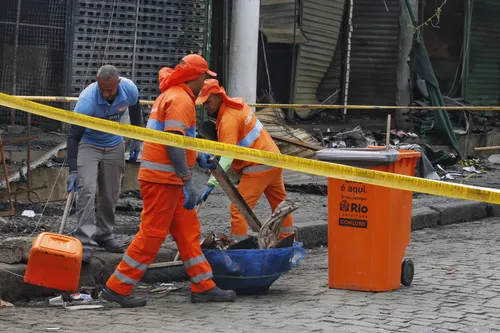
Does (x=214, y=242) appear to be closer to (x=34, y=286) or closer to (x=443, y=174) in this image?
(x=34, y=286)

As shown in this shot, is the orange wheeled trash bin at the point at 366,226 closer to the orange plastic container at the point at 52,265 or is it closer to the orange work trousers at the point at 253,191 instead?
the orange work trousers at the point at 253,191

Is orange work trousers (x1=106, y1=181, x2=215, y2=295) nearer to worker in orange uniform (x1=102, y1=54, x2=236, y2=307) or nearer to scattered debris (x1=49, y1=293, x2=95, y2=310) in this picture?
worker in orange uniform (x1=102, y1=54, x2=236, y2=307)

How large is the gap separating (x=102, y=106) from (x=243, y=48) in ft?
22.0

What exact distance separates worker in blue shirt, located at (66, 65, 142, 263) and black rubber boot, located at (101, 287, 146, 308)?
77 cm

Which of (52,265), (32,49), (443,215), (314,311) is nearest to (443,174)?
Result: (443,215)

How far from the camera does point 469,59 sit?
19.4 m

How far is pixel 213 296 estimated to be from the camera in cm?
683

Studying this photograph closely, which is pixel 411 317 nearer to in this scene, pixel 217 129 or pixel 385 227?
pixel 385 227

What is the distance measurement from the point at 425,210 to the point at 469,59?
28.9ft

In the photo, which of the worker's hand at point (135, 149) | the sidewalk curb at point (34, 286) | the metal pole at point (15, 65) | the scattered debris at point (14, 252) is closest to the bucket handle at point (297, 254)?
the sidewalk curb at point (34, 286)

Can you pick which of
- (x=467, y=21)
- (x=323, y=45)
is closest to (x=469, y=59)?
(x=467, y=21)

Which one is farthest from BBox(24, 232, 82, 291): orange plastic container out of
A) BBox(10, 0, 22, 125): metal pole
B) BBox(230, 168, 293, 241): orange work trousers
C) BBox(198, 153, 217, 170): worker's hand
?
BBox(10, 0, 22, 125): metal pole

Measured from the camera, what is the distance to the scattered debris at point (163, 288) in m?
7.43

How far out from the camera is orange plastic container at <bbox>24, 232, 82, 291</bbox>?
656cm
